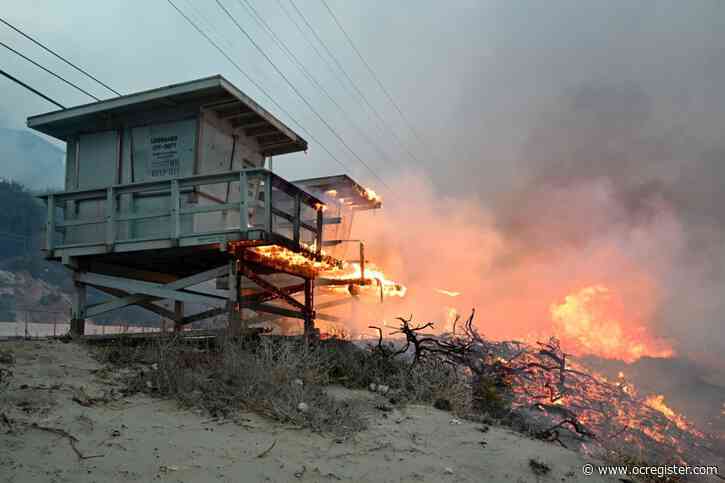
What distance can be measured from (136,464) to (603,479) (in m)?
5.11

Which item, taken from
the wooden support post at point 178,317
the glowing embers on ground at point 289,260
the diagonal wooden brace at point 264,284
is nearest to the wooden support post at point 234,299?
the diagonal wooden brace at point 264,284

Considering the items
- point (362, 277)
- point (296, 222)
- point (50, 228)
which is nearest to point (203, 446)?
point (296, 222)

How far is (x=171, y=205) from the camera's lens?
10633mm

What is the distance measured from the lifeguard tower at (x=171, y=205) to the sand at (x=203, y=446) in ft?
12.7

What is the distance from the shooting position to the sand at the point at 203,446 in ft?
15.3

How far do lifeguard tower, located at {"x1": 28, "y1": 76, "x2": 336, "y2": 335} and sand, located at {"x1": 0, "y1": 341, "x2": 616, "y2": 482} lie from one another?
386 centimetres

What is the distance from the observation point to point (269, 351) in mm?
7859

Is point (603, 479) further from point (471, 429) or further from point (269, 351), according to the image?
point (269, 351)

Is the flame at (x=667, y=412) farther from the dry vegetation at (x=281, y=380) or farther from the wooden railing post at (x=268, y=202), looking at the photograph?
the wooden railing post at (x=268, y=202)

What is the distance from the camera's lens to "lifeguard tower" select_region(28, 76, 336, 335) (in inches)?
423

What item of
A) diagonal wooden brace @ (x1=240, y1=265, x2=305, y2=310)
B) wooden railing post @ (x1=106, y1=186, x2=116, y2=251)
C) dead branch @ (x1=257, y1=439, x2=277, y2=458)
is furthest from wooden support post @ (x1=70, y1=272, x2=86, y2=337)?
dead branch @ (x1=257, y1=439, x2=277, y2=458)

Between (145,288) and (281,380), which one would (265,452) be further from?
(145,288)

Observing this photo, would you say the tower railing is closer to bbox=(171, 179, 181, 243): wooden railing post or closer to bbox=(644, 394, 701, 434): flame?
bbox=(171, 179, 181, 243): wooden railing post

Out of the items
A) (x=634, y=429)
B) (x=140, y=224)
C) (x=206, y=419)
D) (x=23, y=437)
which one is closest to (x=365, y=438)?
(x=206, y=419)
